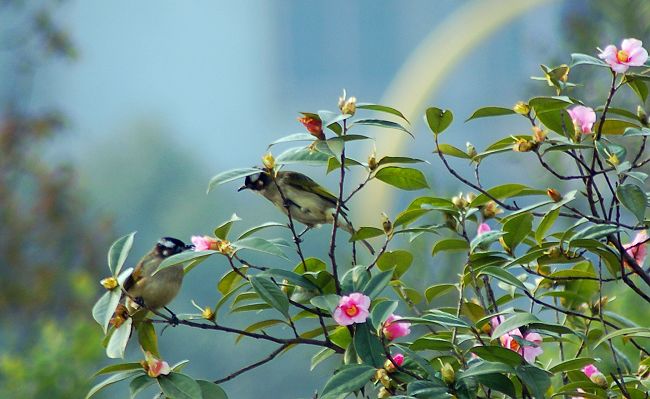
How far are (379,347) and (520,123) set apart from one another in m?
4.15

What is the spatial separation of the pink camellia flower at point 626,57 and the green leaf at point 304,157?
25 centimetres

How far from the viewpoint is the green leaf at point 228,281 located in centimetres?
91

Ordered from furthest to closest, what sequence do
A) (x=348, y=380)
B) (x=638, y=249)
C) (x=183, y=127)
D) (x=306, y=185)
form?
1. (x=183, y=127)
2. (x=306, y=185)
3. (x=638, y=249)
4. (x=348, y=380)

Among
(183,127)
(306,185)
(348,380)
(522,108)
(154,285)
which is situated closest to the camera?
(348,380)

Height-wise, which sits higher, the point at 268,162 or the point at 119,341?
the point at 268,162

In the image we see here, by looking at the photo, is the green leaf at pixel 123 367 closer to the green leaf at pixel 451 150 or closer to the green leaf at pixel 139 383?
the green leaf at pixel 139 383

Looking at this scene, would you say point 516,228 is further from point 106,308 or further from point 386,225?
point 106,308

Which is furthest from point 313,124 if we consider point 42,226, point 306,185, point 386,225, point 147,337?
point 42,226

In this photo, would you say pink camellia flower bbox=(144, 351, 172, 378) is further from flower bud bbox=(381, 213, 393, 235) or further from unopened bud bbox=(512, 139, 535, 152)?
unopened bud bbox=(512, 139, 535, 152)

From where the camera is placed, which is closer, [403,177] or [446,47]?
[403,177]

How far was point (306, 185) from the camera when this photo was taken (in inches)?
52.2

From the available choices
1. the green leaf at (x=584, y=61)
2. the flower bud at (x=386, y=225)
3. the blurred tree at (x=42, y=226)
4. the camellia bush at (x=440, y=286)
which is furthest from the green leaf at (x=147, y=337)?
the blurred tree at (x=42, y=226)

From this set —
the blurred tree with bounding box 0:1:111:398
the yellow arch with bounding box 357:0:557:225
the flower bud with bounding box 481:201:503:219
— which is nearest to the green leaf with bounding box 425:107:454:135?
the flower bud with bounding box 481:201:503:219

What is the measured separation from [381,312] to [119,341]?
0.75 ft
